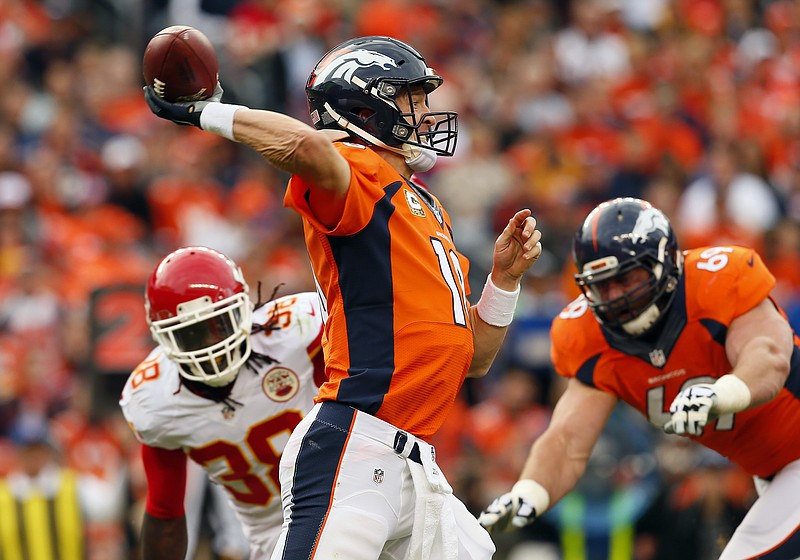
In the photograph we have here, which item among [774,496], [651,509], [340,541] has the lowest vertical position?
[651,509]

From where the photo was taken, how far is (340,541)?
358 centimetres

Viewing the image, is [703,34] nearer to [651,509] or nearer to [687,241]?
[687,241]

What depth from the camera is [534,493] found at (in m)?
4.67

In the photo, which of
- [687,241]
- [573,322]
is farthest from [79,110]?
[573,322]

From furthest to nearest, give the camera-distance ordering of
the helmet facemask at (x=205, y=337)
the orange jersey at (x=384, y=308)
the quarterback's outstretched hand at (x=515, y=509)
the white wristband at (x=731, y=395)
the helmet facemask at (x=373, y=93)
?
the quarterback's outstretched hand at (x=515, y=509) → the helmet facemask at (x=205, y=337) → the white wristband at (x=731, y=395) → the helmet facemask at (x=373, y=93) → the orange jersey at (x=384, y=308)

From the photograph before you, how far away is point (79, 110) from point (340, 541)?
8.15m

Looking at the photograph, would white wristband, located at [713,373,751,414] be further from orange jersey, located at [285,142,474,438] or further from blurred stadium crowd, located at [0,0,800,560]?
blurred stadium crowd, located at [0,0,800,560]

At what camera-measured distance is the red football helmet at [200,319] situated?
4.42 meters

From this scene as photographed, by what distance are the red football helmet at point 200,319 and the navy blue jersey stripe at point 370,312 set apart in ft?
2.74

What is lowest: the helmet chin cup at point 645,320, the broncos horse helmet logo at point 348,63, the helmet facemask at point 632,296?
the helmet chin cup at point 645,320

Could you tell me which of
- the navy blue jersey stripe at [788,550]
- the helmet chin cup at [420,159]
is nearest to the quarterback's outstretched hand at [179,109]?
the helmet chin cup at [420,159]

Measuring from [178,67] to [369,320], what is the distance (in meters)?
0.86

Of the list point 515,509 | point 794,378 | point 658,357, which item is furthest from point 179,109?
point 794,378

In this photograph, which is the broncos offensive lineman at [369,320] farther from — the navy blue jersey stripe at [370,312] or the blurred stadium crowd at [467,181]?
the blurred stadium crowd at [467,181]
